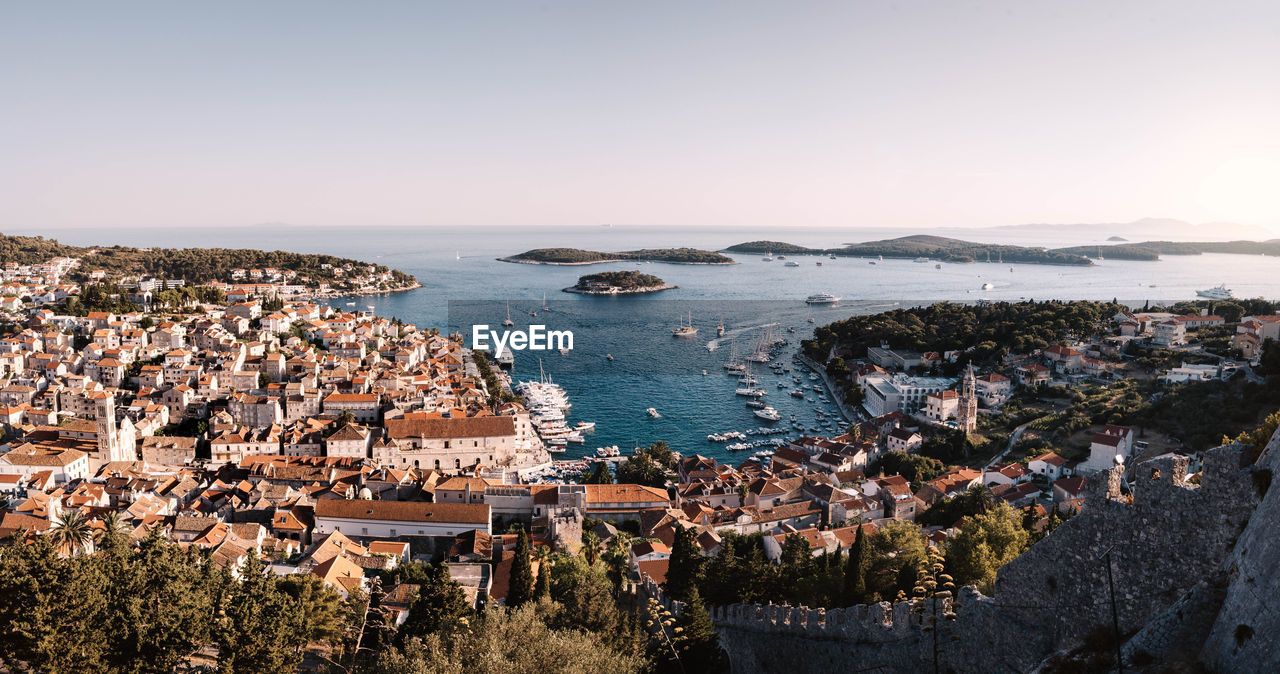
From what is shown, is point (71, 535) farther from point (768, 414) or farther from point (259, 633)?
point (768, 414)

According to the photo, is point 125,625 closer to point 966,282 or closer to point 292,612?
point 292,612

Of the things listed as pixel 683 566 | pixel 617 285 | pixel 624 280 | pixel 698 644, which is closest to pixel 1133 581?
pixel 698 644

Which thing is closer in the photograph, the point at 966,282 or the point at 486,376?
the point at 486,376

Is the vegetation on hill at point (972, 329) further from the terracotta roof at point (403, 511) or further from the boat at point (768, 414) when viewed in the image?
the terracotta roof at point (403, 511)

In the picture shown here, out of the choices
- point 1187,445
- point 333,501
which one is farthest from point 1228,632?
point 1187,445

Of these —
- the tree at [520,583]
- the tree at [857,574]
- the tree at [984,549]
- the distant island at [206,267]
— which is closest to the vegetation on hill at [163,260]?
the distant island at [206,267]

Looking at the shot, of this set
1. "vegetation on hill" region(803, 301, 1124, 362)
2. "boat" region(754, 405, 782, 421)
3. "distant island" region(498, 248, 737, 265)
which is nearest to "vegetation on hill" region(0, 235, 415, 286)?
"distant island" region(498, 248, 737, 265)
